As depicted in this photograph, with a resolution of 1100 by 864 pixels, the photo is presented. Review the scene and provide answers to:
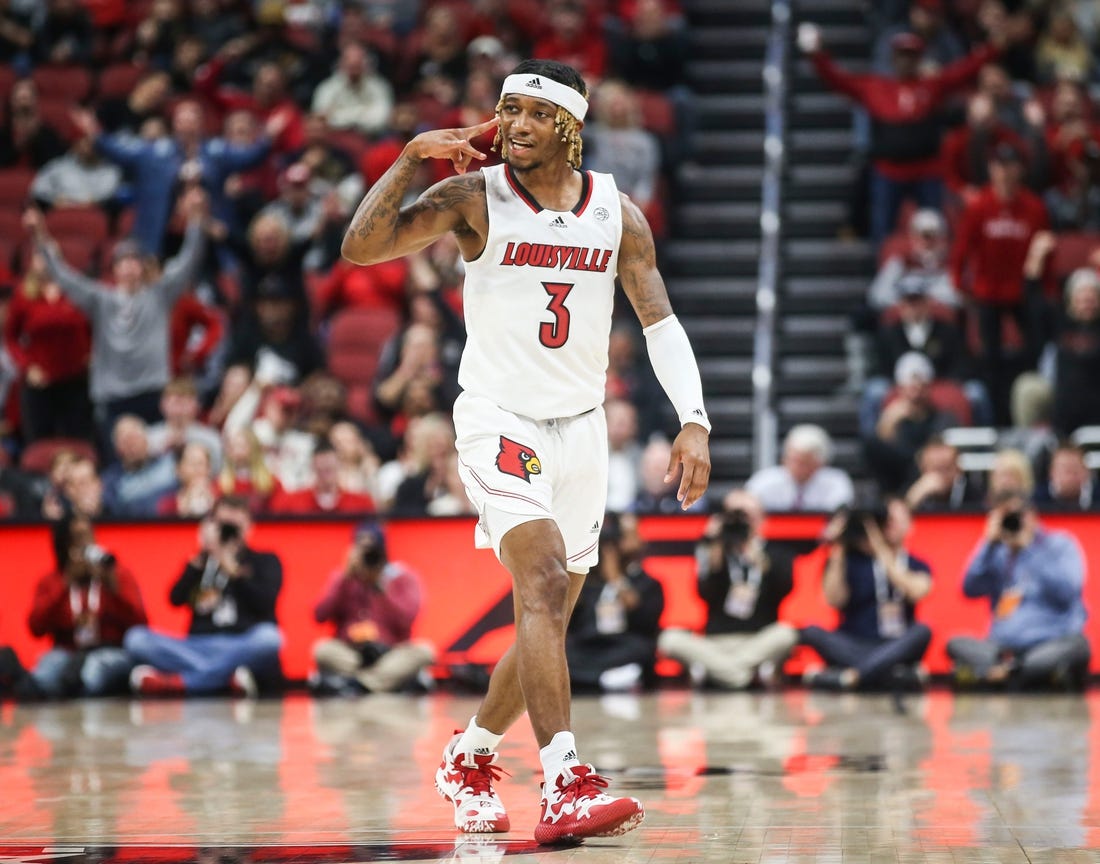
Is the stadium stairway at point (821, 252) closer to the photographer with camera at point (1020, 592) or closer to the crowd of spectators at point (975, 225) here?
the crowd of spectators at point (975, 225)

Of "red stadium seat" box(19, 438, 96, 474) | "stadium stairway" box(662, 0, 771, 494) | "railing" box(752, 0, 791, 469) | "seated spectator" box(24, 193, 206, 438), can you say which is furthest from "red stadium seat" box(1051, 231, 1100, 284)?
"red stadium seat" box(19, 438, 96, 474)

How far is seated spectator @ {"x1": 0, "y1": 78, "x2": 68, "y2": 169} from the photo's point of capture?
17281mm

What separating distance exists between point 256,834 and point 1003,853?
2.38 m

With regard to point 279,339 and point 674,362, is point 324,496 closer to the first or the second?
point 279,339

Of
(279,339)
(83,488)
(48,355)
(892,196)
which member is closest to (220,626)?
(83,488)

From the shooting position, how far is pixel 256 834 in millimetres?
6070

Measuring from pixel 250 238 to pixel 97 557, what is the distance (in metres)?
4.34

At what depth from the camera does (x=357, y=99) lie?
56.0 feet

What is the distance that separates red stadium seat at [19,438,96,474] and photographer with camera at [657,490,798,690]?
5.08 meters

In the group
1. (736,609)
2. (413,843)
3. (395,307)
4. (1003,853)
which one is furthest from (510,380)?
(395,307)

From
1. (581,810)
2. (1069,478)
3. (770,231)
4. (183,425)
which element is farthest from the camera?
(770,231)

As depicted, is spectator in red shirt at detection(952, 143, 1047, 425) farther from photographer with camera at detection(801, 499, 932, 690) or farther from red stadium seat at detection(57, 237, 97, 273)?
red stadium seat at detection(57, 237, 97, 273)

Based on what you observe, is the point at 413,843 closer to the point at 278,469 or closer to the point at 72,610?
the point at 72,610

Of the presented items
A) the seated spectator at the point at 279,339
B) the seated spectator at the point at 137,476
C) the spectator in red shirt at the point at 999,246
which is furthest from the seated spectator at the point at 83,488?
the spectator in red shirt at the point at 999,246
